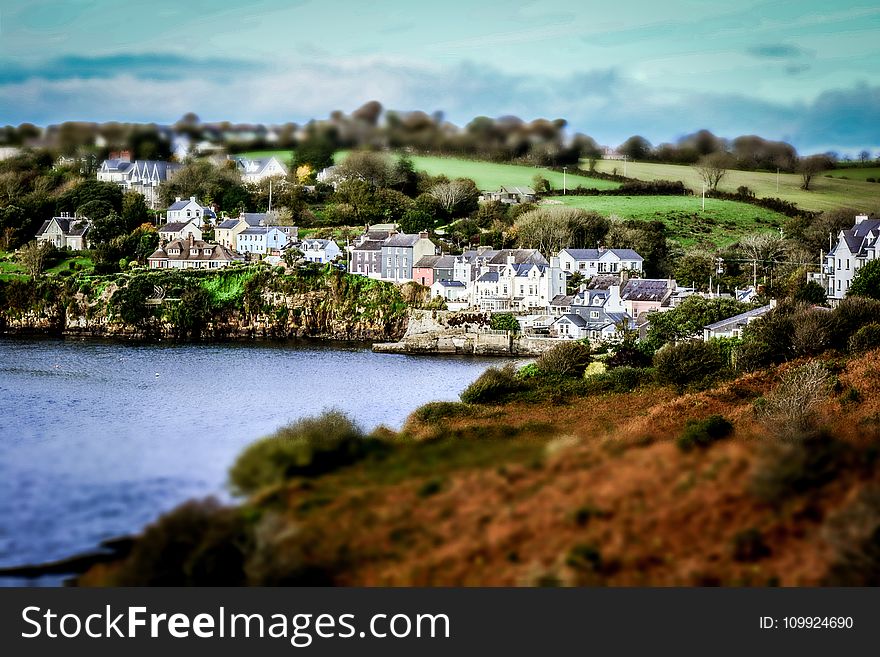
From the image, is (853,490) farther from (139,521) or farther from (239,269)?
(239,269)

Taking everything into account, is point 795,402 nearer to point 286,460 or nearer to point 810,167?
point 286,460

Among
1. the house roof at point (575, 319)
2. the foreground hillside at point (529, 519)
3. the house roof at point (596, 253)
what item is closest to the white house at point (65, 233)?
the house roof at point (596, 253)

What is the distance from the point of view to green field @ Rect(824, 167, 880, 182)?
24.6 m

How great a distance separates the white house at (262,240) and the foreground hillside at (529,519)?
2716cm

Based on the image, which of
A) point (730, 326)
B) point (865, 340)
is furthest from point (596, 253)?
point (865, 340)

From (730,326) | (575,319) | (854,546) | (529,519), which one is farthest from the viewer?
(575,319)

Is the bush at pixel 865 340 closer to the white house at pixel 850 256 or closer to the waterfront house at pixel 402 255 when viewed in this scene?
the white house at pixel 850 256

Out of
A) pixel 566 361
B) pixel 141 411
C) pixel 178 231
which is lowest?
pixel 141 411

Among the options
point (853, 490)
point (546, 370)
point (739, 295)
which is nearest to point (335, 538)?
point (853, 490)

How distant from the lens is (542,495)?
5168 mm

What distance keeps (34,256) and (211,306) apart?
676 cm

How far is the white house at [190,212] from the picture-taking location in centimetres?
3556

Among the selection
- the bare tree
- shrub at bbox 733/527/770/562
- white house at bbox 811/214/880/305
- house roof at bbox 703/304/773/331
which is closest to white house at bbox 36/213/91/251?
the bare tree

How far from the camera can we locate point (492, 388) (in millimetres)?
14125
